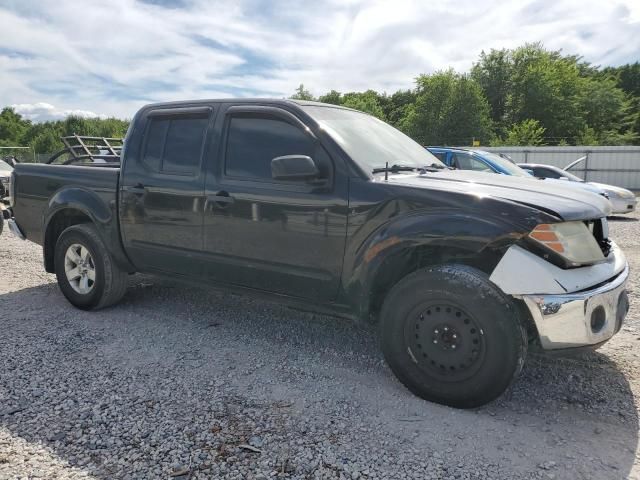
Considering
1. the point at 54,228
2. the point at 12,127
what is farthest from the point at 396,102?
the point at 54,228

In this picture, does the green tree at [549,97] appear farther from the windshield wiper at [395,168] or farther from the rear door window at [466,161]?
the windshield wiper at [395,168]

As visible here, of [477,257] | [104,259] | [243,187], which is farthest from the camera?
[104,259]

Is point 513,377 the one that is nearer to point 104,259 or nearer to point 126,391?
point 126,391

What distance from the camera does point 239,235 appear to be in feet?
11.9

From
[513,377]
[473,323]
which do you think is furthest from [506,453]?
[473,323]

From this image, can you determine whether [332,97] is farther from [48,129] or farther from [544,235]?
[544,235]

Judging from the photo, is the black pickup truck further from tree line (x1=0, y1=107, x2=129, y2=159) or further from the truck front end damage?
tree line (x1=0, y1=107, x2=129, y2=159)

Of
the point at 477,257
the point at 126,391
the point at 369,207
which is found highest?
the point at 369,207

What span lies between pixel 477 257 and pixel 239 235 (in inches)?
66.2

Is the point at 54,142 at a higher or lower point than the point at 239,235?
higher

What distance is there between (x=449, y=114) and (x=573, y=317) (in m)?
41.5

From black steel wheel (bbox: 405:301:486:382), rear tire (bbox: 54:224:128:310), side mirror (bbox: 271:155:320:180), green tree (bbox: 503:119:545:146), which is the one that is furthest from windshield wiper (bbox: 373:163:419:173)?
green tree (bbox: 503:119:545:146)

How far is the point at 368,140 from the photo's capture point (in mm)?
3668

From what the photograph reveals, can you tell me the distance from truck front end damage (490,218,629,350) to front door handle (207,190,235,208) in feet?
6.34
